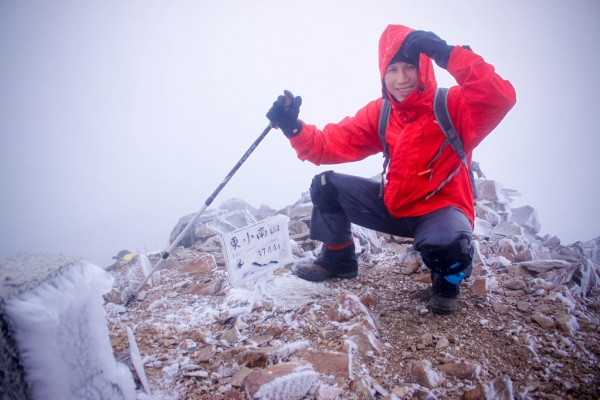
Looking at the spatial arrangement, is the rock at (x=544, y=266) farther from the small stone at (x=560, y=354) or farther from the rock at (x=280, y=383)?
the rock at (x=280, y=383)

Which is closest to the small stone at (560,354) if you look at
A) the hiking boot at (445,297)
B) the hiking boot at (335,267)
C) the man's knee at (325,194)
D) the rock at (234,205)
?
the hiking boot at (445,297)

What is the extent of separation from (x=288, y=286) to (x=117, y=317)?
1480mm

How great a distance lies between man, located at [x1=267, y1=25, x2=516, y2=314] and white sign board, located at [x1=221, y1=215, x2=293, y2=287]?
1.06 ft

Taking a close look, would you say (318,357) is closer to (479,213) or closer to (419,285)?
(419,285)

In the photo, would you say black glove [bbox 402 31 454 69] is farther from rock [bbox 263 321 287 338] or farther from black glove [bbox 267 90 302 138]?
rock [bbox 263 321 287 338]

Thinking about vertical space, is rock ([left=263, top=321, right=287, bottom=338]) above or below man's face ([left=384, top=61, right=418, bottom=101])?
below

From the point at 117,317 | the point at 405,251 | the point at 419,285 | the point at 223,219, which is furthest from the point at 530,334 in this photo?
the point at 223,219

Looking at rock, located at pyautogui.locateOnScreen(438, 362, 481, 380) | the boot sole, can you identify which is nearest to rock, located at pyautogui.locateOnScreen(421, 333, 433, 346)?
rock, located at pyautogui.locateOnScreen(438, 362, 481, 380)

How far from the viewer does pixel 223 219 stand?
4.79m

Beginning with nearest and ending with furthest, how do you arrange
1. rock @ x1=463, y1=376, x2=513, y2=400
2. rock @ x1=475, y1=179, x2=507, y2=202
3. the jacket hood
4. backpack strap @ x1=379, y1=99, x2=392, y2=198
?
rock @ x1=463, y1=376, x2=513, y2=400
the jacket hood
backpack strap @ x1=379, y1=99, x2=392, y2=198
rock @ x1=475, y1=179, x2=507, y2=202

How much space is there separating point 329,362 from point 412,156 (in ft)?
5.35

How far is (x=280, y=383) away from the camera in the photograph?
56.9 inches

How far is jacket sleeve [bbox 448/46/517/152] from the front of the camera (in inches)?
78.0

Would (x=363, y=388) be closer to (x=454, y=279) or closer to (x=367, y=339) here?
(x=367, y=339)
